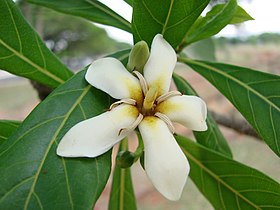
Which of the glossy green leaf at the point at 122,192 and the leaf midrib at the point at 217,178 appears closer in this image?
the leaf midrib at the point at 217,178

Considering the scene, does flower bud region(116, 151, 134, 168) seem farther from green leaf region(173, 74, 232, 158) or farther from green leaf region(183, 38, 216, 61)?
green leaf region(183, 38, 216, 61)

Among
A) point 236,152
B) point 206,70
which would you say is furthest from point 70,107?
point 236,152

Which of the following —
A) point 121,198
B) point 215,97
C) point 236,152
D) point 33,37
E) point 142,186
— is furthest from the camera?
point 215,97

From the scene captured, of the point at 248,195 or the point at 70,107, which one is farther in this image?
the point at 248,195

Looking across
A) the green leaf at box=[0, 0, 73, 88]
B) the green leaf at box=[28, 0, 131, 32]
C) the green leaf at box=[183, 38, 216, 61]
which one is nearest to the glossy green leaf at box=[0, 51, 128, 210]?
the green leaf at box=[0, 0, 73, 88]

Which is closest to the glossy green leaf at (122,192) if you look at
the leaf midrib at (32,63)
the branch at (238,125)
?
the leaf midrib at (32,63)

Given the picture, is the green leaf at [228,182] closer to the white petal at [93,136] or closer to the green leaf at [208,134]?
the green leaf at [208,134]

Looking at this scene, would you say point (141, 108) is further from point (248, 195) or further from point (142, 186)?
point (142, 186)
